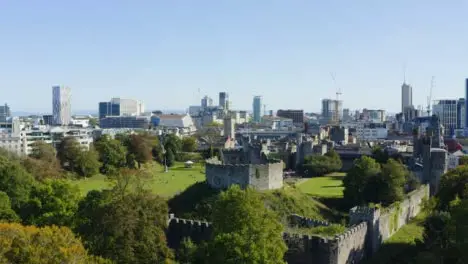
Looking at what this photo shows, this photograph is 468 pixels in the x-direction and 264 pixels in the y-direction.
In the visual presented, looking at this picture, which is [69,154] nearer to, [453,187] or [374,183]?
[374,183]

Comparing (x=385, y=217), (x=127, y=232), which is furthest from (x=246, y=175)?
(x=127, y=232)

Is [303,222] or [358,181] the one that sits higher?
[358,181]

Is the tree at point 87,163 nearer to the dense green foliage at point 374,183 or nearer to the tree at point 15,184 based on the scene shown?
the tree at point 15,184

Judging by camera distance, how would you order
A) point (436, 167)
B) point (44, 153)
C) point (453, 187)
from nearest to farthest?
point (453, 187) < point (436, 167) < point (44, 153)

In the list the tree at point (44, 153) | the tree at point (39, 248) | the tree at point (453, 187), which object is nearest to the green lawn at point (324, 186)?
the tree at point (453, 187)

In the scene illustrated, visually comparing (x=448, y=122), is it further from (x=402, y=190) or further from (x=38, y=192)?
(x=38, y=192)

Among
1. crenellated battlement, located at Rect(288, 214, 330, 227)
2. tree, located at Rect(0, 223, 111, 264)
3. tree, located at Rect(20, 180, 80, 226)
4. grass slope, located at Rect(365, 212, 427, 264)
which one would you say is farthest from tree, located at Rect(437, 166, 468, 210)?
tree, located at Rect(0, 223, 111, 264)
